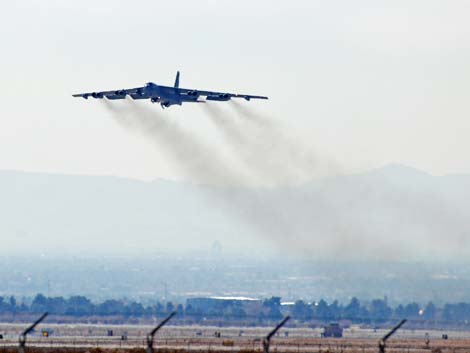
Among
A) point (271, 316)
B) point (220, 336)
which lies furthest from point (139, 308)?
point (220, 336)

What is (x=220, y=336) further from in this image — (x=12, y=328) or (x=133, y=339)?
(x=12, y=328)

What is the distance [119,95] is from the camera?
358 feet

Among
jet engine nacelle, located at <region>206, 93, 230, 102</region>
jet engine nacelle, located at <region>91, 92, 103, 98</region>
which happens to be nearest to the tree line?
jet engine nacelle, located at <region>206, 93, 230, 102</region>

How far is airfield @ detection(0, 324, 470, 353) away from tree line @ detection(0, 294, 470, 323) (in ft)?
49.1

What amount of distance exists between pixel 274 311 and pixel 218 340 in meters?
66.3

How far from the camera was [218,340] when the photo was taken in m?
109

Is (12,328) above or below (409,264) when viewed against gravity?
below

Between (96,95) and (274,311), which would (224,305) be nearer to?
(274,311)

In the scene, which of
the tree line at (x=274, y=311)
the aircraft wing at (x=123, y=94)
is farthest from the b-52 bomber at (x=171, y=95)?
the tree line at (x=274, y=311)

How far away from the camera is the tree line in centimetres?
16100

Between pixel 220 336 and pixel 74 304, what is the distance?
7156 centimetres

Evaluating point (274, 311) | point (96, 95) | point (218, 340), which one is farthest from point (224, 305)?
point (96, 95)

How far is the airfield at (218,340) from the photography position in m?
94.2

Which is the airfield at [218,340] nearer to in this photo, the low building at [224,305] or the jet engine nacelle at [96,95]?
the jet engine nacelle at [96,95]
